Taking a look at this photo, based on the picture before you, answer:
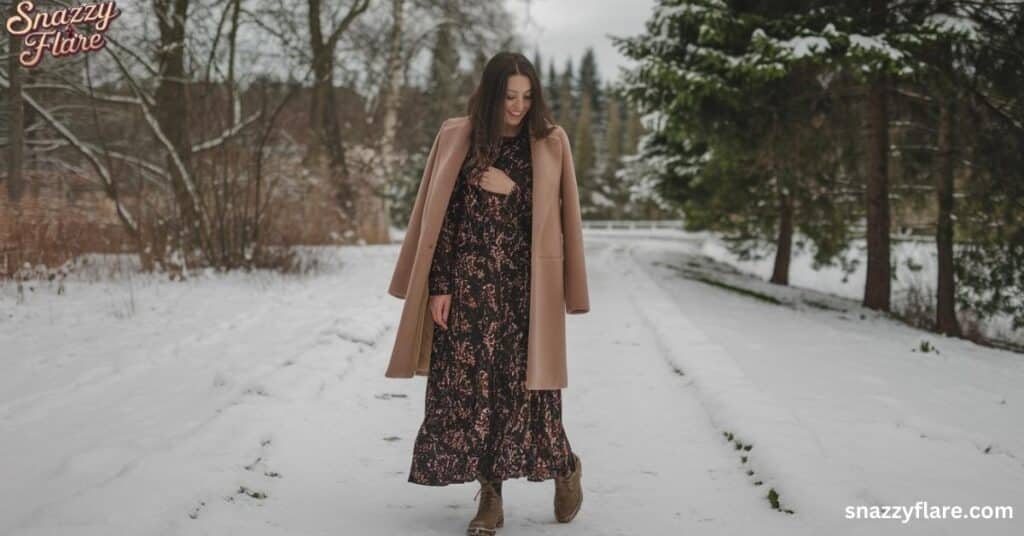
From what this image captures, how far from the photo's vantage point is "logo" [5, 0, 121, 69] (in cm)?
600

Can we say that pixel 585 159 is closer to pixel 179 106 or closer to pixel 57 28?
pixel 179 106

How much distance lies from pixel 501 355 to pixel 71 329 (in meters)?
4.18

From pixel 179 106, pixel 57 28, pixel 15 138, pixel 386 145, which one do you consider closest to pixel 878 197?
pixel 179 106

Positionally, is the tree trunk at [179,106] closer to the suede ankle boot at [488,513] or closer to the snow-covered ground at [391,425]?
the snow-covered ground at [391,425]

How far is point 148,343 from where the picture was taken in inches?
224

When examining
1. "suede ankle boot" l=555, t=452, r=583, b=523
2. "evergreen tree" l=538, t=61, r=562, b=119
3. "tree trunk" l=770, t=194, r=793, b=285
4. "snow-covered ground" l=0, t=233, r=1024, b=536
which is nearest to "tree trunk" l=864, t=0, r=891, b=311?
"tree trunk" l=770, t=194, r=793, b=285

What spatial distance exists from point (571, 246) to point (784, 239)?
12.3 meters

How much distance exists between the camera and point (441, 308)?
321cm

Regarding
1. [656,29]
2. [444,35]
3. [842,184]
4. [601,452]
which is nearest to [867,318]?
[842,184]

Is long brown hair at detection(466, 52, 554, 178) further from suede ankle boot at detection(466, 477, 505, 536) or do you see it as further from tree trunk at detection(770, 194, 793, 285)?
tree trunk at detection(770, 194, 793, 285)

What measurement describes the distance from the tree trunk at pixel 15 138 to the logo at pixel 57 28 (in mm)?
273

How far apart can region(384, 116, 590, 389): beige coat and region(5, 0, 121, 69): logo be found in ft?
14.8

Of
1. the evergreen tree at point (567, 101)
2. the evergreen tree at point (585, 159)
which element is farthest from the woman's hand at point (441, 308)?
the evergreen tree at point (567, 101)

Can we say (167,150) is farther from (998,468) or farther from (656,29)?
(998,468)
